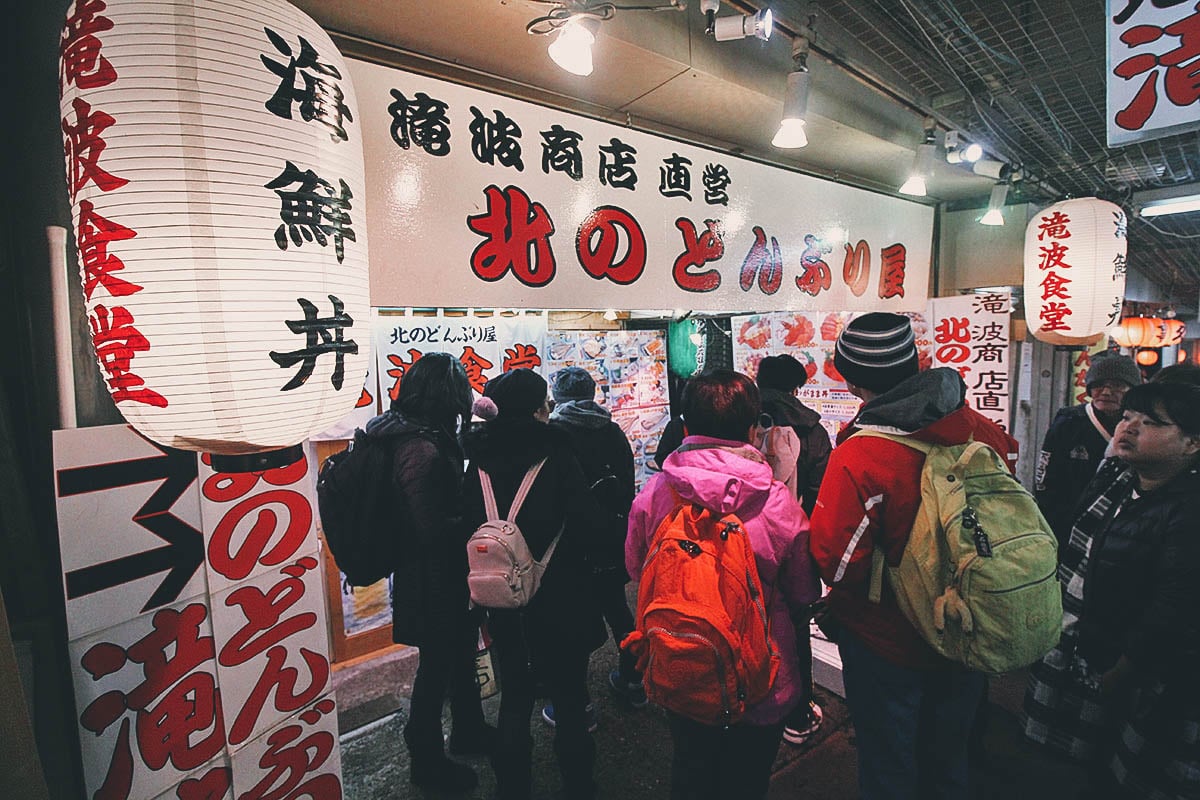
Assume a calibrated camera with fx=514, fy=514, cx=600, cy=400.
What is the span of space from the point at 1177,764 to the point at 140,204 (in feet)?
14.4

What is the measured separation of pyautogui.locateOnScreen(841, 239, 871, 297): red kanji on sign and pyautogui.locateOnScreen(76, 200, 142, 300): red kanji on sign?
5001 mm

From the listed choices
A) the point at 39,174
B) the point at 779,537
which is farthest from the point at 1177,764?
the point at 39,174

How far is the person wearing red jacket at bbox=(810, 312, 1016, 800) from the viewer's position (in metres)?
2.10

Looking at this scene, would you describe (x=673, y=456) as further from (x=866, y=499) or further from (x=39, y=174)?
(x=39, y=174)

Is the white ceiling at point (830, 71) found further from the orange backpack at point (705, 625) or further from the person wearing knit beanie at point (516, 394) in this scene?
the orange backpack at point (705, 625)

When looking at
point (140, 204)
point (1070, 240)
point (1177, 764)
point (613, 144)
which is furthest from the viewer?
point (1070, 240)

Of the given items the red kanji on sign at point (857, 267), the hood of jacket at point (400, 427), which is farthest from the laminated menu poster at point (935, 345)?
the hood of jacket at point (400, 427)

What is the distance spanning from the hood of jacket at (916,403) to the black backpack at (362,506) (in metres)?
2.42

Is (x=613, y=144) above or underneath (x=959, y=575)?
above

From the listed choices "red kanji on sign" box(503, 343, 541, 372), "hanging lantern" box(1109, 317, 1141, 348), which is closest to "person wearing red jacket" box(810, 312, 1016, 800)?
"red kanji on sign" box(503, 343, 541, 372)

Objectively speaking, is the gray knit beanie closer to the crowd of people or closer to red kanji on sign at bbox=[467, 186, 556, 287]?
the crowd of people

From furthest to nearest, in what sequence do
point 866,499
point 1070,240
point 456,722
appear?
point 1070,240, point 456,722, point 866,499

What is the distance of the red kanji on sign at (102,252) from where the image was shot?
1364 millimetres

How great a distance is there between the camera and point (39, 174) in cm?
197
